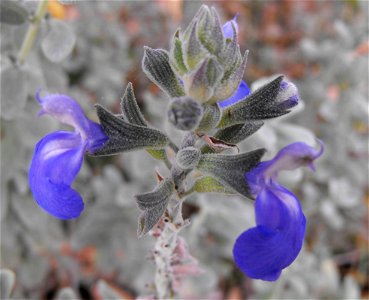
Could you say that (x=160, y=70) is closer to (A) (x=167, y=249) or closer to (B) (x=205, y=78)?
(B) (x=205, y=78)

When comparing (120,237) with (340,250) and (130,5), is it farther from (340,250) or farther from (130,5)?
(130,5)

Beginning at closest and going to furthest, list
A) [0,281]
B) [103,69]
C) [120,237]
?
[0,281], [120,237], [103,69]

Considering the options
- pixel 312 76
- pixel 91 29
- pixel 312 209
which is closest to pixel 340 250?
pixel 312 209

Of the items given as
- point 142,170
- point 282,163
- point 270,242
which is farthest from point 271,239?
point 142,170

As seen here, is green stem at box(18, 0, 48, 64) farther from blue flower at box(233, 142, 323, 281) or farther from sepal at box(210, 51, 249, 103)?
blue flower at box(233, 142, 323, 281)

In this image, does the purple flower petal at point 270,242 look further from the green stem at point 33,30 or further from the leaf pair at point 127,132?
the green stem at point 33,30

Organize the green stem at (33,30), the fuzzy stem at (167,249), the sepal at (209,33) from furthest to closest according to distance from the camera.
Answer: the green stem at (33,30) < the fuzzy stem at (167,249) < the sepal at (209,33)

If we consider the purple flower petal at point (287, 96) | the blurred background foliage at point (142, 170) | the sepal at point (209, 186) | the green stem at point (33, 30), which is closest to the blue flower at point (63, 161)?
the sepal at point (209, 186)
